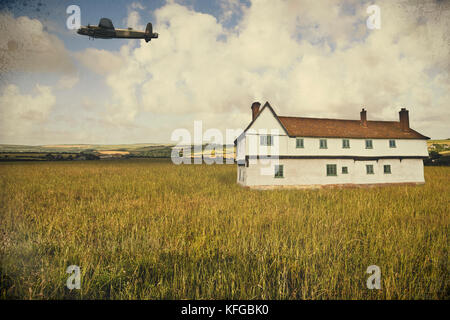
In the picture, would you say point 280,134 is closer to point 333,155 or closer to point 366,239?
point 333,155

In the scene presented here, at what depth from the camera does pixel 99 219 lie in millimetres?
8617

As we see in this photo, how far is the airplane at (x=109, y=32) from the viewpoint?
6.34 m

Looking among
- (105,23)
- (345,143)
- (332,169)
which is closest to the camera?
(105,23)

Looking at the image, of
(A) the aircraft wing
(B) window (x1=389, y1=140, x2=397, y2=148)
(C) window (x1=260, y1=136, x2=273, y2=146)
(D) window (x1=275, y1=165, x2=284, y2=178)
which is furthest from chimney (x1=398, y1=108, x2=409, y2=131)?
(A) the aircraft wing

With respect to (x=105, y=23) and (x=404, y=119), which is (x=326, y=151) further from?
(x=105, y=23)

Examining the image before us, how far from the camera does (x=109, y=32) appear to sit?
673 cm

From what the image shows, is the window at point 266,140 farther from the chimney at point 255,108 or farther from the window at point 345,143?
the window at point 345,143

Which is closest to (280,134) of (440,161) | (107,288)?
(107,288)

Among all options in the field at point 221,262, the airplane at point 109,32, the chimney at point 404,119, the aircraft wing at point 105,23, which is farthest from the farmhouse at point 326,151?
the aircraft wing at point 105,23

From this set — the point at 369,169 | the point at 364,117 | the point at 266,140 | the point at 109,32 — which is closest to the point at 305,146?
the point at 266,140

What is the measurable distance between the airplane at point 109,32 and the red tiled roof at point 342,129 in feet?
54.5

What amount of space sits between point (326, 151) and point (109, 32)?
21423 mm

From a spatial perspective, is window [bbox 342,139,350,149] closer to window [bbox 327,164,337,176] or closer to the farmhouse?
the farmhouse
